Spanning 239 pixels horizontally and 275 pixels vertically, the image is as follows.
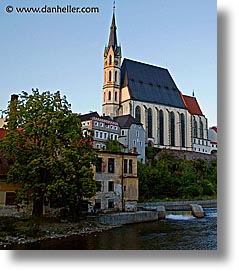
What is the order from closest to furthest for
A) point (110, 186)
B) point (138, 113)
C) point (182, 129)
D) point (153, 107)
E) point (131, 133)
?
point (110, 186), point (131, 133), point (138, 113), point (153, 107), point (182, 129)

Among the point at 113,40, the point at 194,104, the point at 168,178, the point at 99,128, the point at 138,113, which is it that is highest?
the point at 113,40

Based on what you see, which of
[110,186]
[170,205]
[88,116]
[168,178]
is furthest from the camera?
[168,178]

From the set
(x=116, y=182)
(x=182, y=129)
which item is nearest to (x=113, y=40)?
(x=116, y=182)

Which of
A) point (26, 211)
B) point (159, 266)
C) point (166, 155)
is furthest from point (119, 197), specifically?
point (159, 266)

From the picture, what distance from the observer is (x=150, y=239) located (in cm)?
479

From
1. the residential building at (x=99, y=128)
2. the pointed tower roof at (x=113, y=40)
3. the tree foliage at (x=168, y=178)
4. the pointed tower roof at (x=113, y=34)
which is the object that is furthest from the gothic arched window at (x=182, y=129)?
the pointed tower roof at (x=113, y=34)

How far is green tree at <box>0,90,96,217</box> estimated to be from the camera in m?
5.50

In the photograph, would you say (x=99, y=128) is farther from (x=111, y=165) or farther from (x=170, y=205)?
(x=170, y=205)

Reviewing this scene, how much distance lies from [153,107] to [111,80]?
104 centimetres

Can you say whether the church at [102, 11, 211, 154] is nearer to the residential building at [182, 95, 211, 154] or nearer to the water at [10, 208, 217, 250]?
the residential building at [182, 95, 211, 154]

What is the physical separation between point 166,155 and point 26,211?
132 inches

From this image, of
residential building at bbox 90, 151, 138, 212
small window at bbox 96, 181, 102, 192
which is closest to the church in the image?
residential building at bbox 90, 151, 138, 212

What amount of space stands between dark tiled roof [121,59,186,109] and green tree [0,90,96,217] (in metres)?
1.71

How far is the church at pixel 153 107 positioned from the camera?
7.02m
